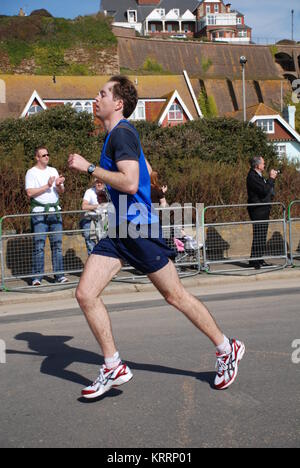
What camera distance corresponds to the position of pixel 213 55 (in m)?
89.5

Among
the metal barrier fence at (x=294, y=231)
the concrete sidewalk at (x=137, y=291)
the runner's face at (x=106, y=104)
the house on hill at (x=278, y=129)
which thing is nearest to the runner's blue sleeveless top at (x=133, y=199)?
the runner's face at (x=106, y=104)

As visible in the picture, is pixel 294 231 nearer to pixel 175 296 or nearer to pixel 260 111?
pixel 175 296

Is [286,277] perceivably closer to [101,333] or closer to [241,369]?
[241,369]

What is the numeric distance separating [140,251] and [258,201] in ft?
25.1

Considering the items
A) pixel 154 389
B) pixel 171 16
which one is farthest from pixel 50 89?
pixel 171 16

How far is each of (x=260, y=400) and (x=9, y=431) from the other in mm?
1627

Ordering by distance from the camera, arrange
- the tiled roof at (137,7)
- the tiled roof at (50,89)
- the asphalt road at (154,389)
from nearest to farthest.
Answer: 1. the asphalt road at (154,389)
2. the tiled roof at (50,89)
3. the tiled roof at (137,7)

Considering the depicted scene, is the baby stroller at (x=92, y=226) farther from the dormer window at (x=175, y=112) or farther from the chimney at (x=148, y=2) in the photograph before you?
the chimney at (x=148, y=2)

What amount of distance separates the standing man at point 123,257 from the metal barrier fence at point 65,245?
5.12 m

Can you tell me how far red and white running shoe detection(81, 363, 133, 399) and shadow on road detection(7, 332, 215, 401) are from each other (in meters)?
0.11

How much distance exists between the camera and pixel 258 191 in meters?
11.9

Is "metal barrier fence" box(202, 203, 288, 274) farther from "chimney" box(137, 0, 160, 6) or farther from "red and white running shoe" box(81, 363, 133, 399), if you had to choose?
"chimney" box(137, 0, 160, 6)

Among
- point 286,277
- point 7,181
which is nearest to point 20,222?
point 7,181

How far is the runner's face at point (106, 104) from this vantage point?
4.73m
